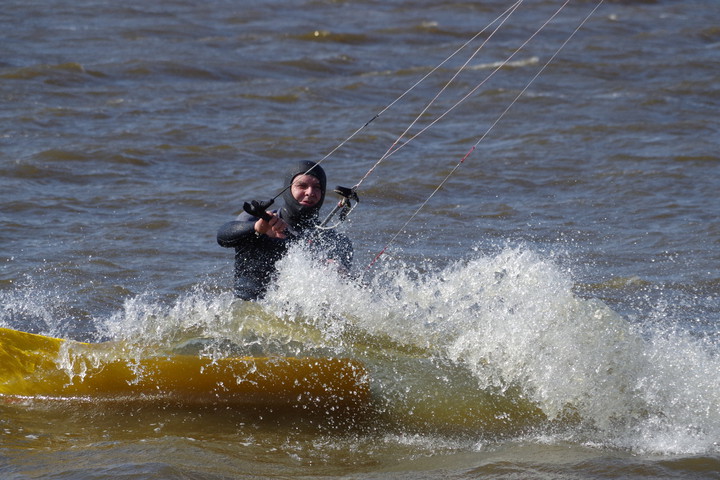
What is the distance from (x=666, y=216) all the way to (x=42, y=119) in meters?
7.87

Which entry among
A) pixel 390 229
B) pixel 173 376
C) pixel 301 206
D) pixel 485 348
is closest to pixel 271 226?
pixel 301 206

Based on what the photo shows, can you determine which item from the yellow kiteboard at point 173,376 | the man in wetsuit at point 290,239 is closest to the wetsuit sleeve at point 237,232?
the man in wetsuit at point 290,239

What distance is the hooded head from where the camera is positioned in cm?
646

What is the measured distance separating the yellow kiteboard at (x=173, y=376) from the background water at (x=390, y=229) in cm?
12

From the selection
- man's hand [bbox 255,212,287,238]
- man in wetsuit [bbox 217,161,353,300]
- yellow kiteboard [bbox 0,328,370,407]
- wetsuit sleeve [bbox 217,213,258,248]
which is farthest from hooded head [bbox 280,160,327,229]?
yellow kiteboard [bbox 0,328,370,407]

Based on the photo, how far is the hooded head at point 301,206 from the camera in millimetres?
6464

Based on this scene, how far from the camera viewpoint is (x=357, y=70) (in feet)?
56.2

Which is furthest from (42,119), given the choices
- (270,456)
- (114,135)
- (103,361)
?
(270,456)

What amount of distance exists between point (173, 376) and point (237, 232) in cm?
105

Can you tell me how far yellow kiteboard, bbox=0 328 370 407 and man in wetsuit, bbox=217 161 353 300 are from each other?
0.96 m

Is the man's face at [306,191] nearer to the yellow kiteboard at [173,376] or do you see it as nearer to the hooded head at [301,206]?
the hooded head at [301,206]

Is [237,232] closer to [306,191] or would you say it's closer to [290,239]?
[290,239]

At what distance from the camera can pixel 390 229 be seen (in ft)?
32.2

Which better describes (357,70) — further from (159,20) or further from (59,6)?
(59,6)
